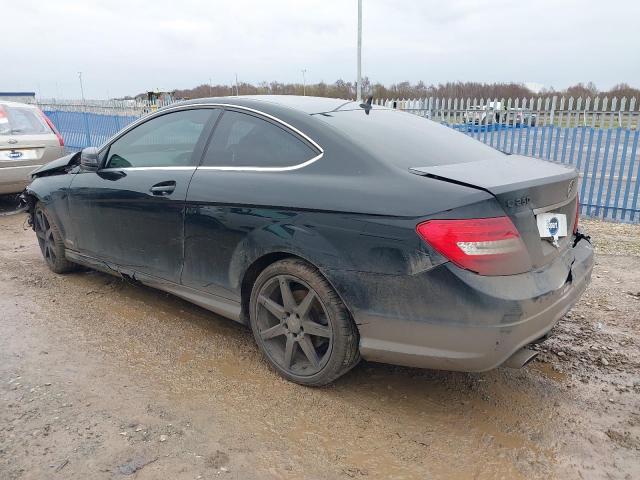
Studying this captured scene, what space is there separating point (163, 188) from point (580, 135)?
7.85 metres

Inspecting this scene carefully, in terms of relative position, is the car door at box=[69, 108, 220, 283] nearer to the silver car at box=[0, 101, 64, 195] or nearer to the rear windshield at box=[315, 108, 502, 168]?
the rear windshield at box=[315, 108, 502, 168]

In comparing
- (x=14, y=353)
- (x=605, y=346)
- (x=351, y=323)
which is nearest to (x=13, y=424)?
(x=14, y=353)

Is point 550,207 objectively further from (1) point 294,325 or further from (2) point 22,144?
(2) point 22,144

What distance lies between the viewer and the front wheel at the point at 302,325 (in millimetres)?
2666

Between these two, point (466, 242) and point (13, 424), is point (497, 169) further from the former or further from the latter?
point (13, 424)

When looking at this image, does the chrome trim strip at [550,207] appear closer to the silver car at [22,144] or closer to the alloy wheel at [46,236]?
the alloy wheel at [46,236]

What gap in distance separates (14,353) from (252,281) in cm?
168

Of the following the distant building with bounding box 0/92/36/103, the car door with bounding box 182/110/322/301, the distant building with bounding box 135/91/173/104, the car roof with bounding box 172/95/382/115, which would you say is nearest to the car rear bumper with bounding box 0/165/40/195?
the car roof with bounding box 172/95/382/115

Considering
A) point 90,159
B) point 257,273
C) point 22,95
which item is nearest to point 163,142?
point 90,159

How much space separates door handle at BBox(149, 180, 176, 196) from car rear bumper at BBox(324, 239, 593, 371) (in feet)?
4.91

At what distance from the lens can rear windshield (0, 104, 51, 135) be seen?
290 inches

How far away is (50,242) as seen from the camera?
478 cm

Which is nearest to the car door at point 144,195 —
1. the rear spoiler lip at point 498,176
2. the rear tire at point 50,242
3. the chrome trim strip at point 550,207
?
the rear tire at point 50,242

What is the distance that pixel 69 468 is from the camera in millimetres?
2275
